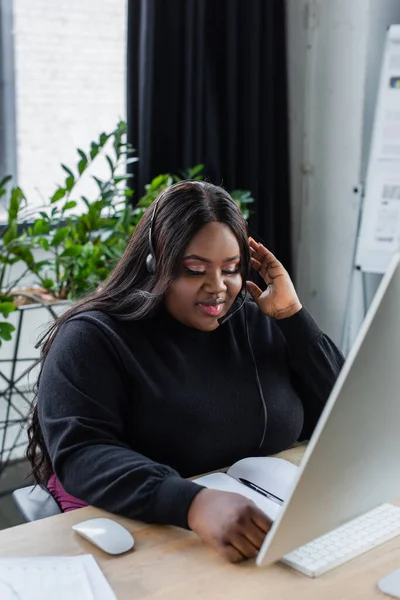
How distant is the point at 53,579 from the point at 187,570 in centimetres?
17

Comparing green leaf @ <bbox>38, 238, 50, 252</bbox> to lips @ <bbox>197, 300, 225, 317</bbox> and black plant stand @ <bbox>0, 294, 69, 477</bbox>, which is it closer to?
black plant stand @ <bbox>0, 294, 69, 477</bbox>

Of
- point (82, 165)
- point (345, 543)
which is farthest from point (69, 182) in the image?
point (345, 543)

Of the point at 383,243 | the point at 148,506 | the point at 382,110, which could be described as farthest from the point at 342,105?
the point at 148,506

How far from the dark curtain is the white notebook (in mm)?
2112

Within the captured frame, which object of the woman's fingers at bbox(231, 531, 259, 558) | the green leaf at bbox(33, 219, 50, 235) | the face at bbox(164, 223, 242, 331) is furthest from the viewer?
the green leaf at bbox(33, 219, 50, 235)

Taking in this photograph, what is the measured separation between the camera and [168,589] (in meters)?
1.03

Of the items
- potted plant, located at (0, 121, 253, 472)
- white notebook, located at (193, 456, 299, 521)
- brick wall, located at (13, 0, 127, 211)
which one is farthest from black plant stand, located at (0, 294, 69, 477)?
white notebook, located at (193, 456, 299, 521)

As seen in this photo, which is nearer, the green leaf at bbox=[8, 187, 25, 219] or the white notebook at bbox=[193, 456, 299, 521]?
the white notebook at bbox=[193, 456, 299, 521]

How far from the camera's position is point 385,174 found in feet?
10.9

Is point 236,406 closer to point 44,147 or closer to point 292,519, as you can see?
point 292,519

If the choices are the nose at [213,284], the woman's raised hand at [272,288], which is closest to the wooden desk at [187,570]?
the nose at [213,284]

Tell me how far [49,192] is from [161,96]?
0.61 m

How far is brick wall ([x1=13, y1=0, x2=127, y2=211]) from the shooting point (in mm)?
3279

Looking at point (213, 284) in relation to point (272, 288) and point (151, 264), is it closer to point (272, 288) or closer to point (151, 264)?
point (151, 264)
